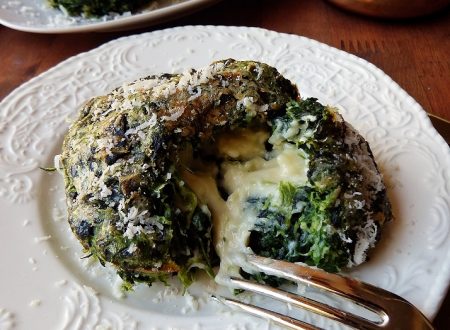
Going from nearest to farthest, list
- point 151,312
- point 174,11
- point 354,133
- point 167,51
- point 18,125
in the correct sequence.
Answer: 1. point 151,312
2. point 354,133
3. point 18,125
4. point 167,51
5. point 174,11

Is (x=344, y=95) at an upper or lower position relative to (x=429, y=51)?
upper

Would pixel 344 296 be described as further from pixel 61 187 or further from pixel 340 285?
pixel 61 187

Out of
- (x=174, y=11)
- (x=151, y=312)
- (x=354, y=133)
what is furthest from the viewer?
(x=174, y=11)

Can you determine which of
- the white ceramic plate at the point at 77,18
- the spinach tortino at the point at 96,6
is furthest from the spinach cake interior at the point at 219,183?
the spinach tortino at the point at 96,6

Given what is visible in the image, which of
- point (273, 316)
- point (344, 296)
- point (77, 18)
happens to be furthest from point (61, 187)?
point (77, 18)

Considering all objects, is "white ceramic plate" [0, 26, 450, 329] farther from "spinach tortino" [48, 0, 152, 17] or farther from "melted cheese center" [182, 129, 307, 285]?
"spinach tortino" [48, 0, 152, 17]

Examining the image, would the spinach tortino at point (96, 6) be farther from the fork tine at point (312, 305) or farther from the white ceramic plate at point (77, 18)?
the fork tine at point (312, 305)

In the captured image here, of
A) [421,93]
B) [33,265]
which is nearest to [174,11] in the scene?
[421,93]

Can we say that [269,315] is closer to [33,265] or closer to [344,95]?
[33,265]
